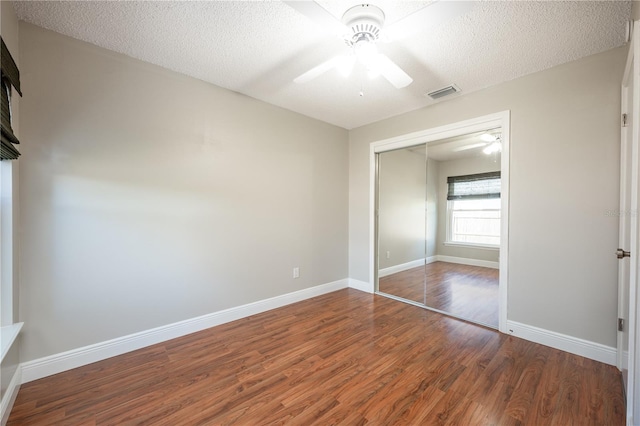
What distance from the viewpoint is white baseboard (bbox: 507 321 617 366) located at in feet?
6.59

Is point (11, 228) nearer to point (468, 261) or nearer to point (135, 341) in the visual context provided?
point (135, 341)

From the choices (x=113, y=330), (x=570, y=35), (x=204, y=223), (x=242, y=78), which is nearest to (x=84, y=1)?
(x=242, y=78)

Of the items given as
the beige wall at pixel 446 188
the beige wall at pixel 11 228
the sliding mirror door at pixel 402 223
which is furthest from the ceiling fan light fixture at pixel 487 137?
the beige wall at pixel 11 228

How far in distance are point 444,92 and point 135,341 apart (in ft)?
12.4

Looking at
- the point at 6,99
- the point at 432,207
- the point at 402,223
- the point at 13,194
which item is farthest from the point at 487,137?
the point at 13,194

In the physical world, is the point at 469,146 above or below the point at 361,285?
above

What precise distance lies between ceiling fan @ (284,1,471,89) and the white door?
3.27 feet

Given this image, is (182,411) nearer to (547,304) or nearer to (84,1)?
(84,1)

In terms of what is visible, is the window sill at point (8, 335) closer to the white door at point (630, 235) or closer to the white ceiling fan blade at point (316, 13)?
the white ceiling fan blade at point (316, 13)

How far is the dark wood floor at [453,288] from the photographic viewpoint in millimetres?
2752

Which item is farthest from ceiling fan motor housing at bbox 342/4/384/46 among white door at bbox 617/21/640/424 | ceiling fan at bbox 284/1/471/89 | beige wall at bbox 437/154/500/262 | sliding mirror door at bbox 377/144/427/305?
sliding mirror door at bbox 377/144/427/305

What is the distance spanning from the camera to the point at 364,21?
1.56 m

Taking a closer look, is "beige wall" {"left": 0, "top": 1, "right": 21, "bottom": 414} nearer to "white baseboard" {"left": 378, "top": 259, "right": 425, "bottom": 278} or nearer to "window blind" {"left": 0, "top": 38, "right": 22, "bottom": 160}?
"window blind" {"left": 0, "top": 38, "right": 22, "bottom": 160}

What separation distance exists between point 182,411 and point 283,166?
247cm
